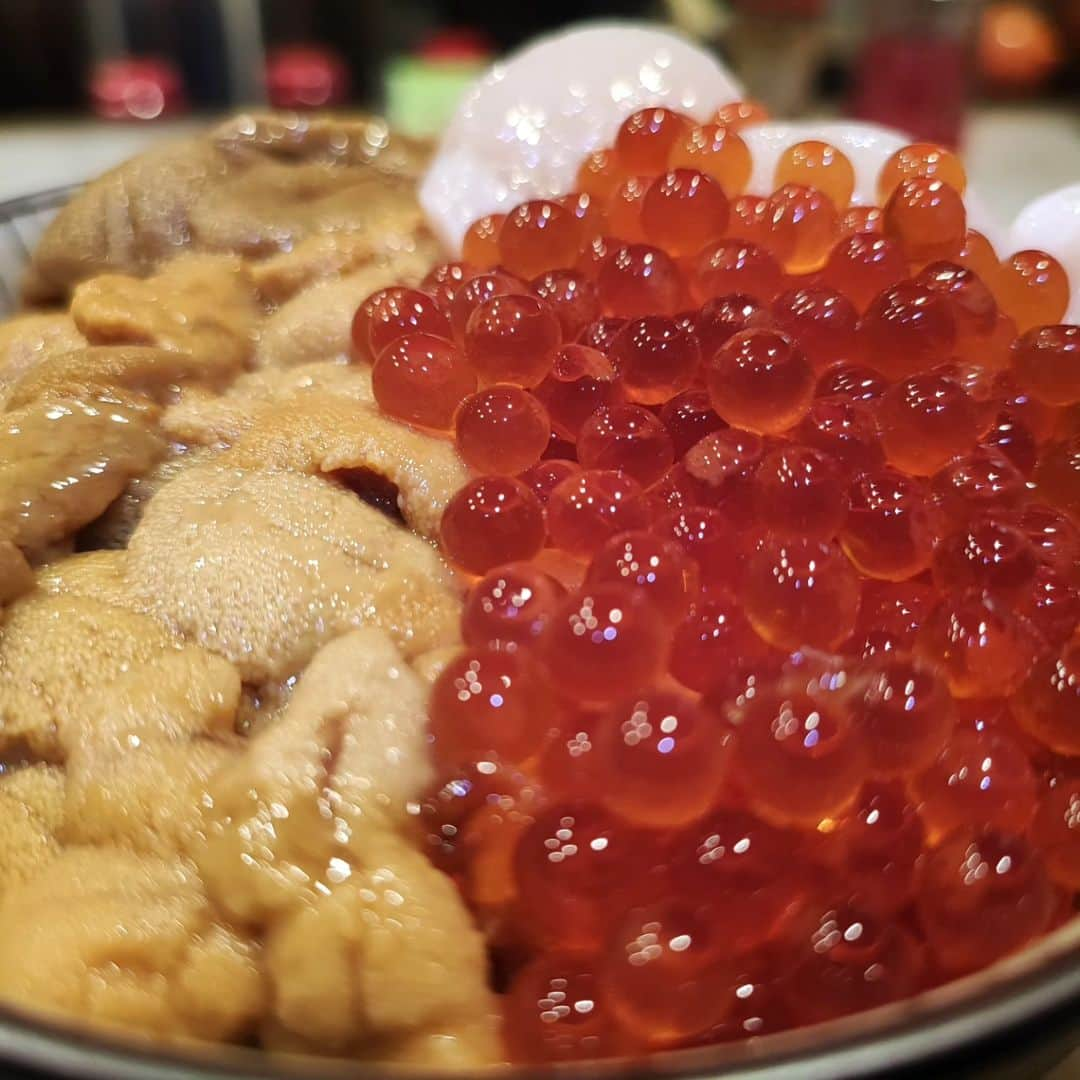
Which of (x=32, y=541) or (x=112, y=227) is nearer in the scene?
(x=32, y=541)

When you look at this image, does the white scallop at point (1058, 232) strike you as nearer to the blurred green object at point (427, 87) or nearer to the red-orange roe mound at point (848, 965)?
the red-orange roe mound at point (848, 965)

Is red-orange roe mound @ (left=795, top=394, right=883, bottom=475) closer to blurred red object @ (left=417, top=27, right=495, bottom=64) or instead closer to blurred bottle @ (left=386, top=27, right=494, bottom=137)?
blurred bottle @ (left=386, top=27, right=494, bottom=137)

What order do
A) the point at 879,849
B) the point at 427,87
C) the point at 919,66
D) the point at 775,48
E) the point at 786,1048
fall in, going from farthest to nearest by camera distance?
the point at 427,87
the point at 775,48
the point at 919,66
the point at 879,849
the point at 786,1048

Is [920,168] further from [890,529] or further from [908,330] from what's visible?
[890,529]

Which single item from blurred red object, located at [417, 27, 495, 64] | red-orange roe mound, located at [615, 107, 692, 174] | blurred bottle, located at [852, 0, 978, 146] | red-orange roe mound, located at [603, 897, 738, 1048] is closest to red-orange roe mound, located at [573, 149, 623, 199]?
red-orange roe mound, located at [615, 107, 692, 174]

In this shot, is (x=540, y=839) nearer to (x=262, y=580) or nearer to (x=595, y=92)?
(x=262, y=580)

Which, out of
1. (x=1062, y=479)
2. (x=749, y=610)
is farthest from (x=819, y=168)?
(x=749, y=610)

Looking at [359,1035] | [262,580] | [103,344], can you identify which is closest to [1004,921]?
[359,1035]
